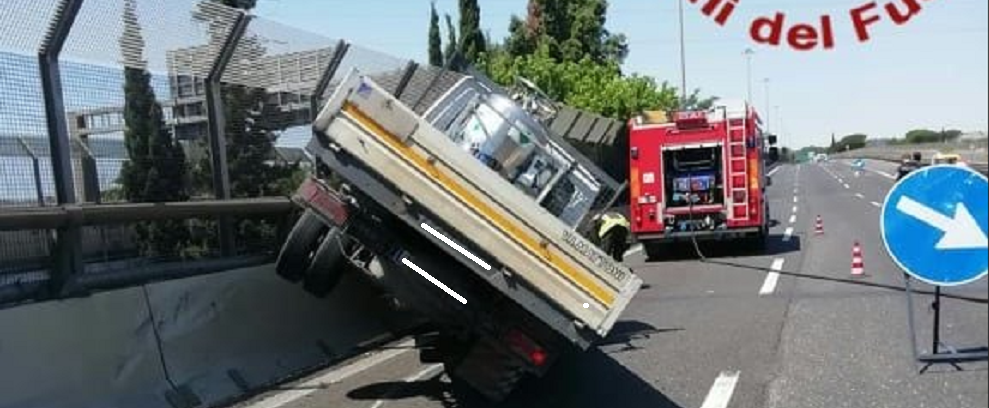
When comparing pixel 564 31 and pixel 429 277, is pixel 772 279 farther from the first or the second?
pixel 564 31

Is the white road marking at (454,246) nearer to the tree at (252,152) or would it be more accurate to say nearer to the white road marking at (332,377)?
the white road marking at (332,377)

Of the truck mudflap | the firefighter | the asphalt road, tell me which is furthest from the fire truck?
the truck mudflap

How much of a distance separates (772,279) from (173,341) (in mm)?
9619

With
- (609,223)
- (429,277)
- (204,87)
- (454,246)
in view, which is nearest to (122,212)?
(204,87)

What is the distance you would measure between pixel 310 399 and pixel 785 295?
281 inches

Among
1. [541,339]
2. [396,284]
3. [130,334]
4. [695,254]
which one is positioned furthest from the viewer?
[695,254]

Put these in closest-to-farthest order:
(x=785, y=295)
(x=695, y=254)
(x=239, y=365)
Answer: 1. (x=239, y=365)
2. (x=785, y=295)
3. (x=695, y=254)

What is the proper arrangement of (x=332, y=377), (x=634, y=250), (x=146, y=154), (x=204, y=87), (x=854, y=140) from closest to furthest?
(x=854, y=140) → (x=332, y=377) → (x=146, y=154) → (x=204, y=87) → (x=634, y=250)

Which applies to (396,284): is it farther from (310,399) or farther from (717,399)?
(717,399)

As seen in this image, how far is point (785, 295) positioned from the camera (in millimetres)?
13711

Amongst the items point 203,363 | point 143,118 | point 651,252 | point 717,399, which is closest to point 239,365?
point 203,363

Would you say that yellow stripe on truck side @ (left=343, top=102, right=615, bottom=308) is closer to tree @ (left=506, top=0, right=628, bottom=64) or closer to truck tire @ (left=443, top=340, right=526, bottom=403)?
truck tire @ (left=443, top=340, right=526, bottom=403)

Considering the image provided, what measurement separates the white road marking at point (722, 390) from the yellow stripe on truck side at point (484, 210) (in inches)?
62.0

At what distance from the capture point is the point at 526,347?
22.4 ft
